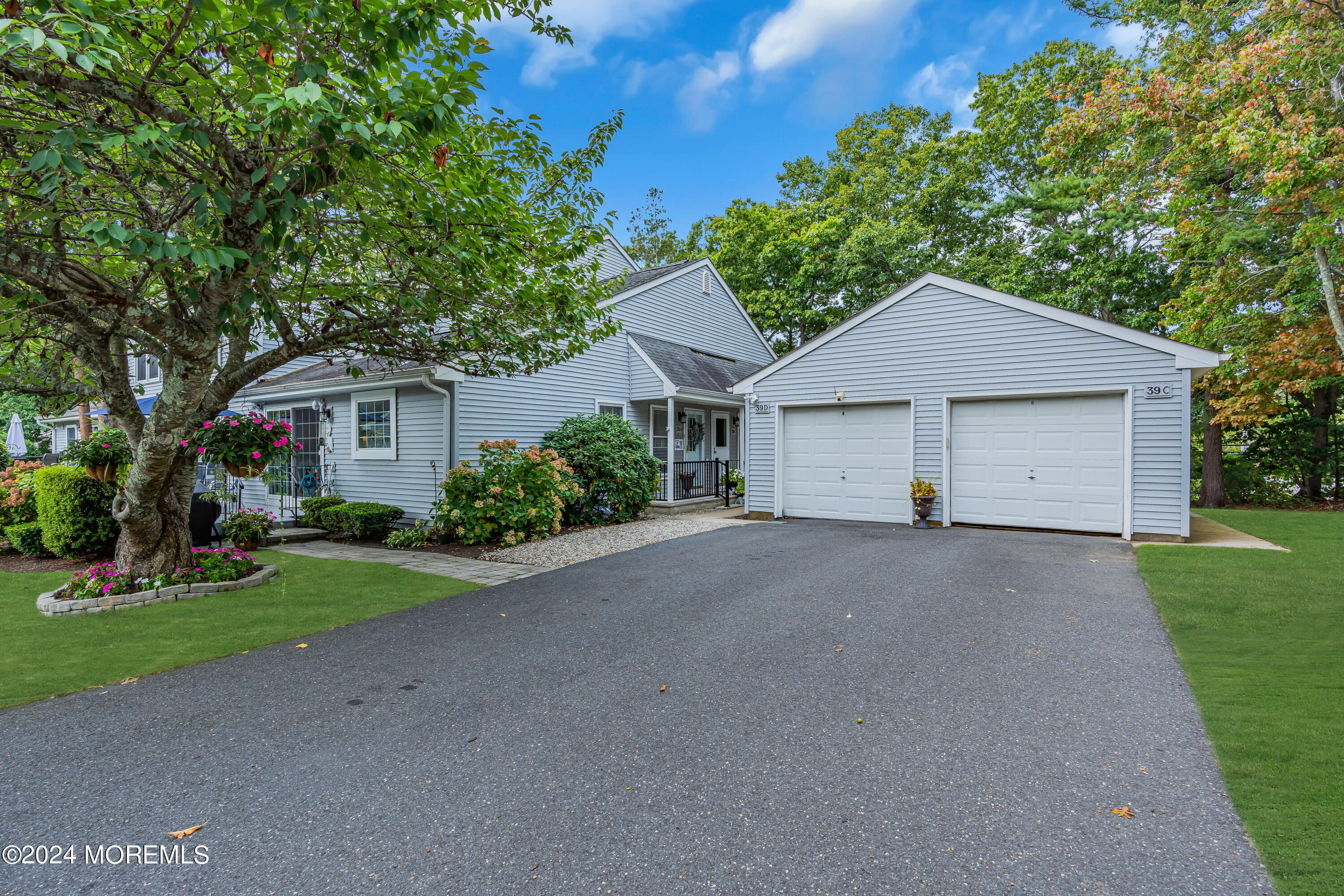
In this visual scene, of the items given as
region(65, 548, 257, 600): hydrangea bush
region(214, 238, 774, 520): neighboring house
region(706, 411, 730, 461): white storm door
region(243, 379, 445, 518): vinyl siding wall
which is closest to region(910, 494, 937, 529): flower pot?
region(214, 238, 774, 520): neighboring house

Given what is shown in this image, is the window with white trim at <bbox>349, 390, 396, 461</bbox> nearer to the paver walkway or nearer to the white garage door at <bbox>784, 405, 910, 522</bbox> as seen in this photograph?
the paver walkway

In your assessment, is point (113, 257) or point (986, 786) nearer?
point (986, 786)

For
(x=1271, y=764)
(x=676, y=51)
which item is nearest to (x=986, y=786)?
(x=1271, y=764)

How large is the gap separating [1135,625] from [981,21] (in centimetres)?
1907

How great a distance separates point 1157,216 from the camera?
14.7 m

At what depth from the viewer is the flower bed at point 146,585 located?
18.7ft

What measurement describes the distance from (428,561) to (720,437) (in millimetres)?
9871

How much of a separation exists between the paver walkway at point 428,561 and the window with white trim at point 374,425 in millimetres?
1917

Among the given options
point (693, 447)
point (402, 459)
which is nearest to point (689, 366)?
point (693, 447)

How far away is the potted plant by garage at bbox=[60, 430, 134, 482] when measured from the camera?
7297mm

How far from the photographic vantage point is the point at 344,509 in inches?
408

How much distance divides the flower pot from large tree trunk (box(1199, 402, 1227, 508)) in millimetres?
9489

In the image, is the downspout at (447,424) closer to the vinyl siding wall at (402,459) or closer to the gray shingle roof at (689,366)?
the vinyl siding wall at (402,459)

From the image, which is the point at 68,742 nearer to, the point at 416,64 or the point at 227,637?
the point at 227,637
